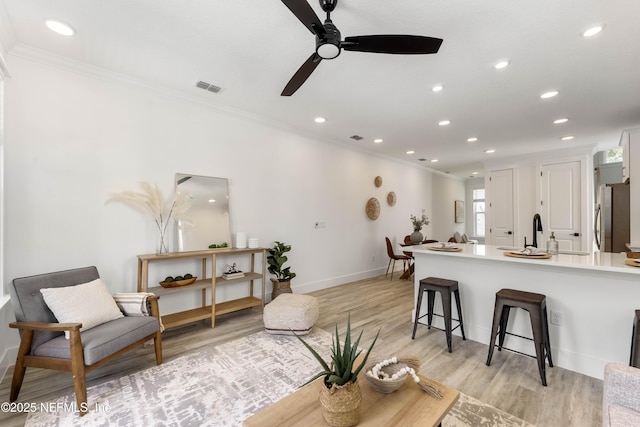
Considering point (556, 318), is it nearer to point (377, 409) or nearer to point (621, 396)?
point (621, 396)

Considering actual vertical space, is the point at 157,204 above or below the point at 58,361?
above

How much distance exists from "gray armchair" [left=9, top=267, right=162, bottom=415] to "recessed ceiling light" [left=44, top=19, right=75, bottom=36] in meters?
2.00

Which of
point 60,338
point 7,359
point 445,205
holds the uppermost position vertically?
point 445,205

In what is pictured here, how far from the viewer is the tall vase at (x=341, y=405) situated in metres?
Result: 1.17

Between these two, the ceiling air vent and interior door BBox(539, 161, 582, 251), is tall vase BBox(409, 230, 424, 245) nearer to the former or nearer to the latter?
interior door BBox(539, 161, 582, 251)

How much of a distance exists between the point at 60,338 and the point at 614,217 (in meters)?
6.88

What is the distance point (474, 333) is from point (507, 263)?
0.86 metres

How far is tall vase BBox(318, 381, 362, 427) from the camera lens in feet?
3.85

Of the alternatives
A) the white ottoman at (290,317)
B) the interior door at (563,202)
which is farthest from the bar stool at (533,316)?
the interior door at (563,202)

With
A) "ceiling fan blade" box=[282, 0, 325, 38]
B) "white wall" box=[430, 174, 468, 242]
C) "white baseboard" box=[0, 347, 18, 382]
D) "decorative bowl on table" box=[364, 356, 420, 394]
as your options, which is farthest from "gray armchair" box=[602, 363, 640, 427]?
"white wall" box=[430, 174, 468, 242]

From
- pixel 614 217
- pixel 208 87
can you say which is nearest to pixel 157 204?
pixel 208 87

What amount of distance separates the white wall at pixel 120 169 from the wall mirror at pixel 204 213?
0.12 meters

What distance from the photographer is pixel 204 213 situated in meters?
3.60

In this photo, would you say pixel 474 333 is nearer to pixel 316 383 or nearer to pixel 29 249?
pixel 316 383
